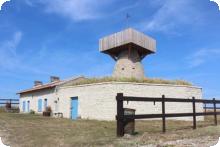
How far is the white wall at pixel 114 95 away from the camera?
875 inches

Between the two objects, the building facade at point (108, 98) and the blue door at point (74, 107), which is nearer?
the building facade at point (108, 98)

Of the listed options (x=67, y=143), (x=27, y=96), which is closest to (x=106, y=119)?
(x=67, y=143)

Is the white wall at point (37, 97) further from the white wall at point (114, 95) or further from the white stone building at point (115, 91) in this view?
the white wall at point (114, 95)

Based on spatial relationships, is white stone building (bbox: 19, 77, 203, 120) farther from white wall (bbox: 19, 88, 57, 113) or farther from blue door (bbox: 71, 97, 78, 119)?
white wall (bbox: 19, 88, 57, 113)

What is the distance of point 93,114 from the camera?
2288 centimetres

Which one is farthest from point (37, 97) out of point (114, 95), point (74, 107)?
point (114, 95)

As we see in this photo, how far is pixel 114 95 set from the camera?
22125 mm

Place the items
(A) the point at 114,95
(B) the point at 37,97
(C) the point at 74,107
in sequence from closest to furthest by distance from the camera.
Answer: (A) the point at 114,95
(C) the point at 74,107
(B) the point at 37,97

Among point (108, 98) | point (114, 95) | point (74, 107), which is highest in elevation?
point (114, 95)

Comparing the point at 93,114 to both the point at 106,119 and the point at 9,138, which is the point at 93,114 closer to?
the point at 106,119

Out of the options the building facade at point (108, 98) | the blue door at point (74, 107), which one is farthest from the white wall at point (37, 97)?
the blue door at point (74, 107)

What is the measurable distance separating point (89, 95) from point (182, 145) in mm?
15791

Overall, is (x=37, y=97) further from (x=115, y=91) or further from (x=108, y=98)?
(x=115, y=91)

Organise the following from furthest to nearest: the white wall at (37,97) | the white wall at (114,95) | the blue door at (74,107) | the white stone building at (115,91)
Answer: the white wall at (37,97)
the blue door at (74,107)
the white stone building at (115,91)
the white wall at (114,95)
